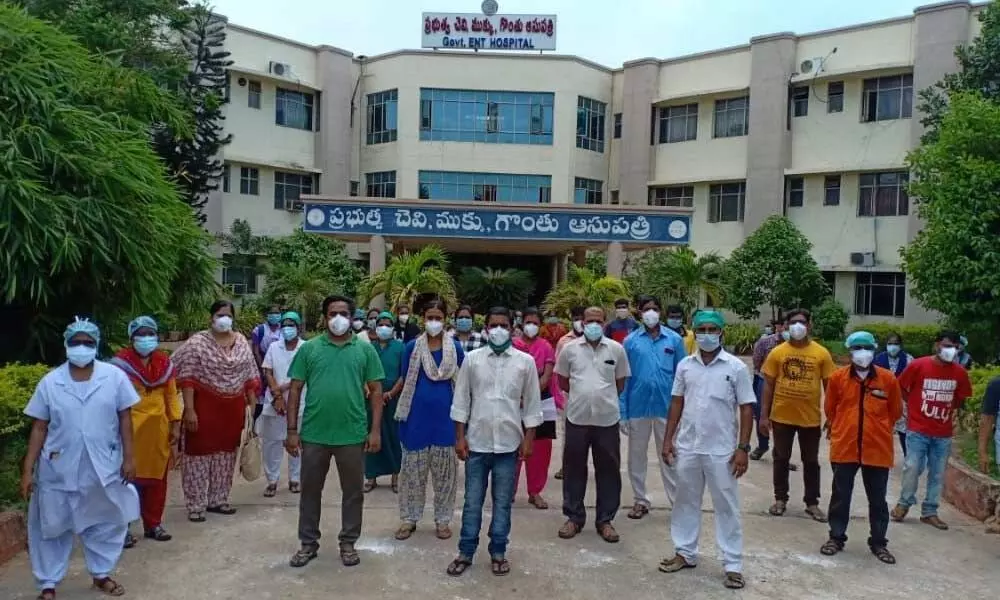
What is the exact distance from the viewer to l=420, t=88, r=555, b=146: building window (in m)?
26.5

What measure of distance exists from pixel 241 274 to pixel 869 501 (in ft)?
73.1

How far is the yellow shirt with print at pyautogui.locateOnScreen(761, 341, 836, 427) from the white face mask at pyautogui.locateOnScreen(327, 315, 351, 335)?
3293 millimetres

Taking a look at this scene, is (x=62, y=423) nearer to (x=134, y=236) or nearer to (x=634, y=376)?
(x=134, y=236)

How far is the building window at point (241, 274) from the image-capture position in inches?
946

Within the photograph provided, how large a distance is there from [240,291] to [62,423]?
2133 centimetres

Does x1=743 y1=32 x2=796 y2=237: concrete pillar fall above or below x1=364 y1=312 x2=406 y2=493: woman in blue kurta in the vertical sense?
above

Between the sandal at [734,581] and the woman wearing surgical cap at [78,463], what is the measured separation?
Result: 3484 millimetres

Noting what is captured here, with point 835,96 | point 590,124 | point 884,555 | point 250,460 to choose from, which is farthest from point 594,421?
point 590,124

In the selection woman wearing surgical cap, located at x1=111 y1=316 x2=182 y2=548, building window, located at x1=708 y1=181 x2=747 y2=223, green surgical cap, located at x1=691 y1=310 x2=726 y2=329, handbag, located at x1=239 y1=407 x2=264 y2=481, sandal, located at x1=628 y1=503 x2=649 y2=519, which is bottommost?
sandal, located at x1=628 y1=503 x2=649 y2=519

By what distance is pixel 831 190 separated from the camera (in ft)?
Answer: 79.0

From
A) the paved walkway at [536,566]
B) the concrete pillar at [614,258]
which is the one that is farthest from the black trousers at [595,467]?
the concrete pillar at [614,258]

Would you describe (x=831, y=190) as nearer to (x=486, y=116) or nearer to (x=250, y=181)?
(x=486, y=116)

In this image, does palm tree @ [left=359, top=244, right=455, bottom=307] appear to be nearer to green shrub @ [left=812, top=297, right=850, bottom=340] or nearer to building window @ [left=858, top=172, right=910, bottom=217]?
green shrub @ [left=812, top=297, right=850, bottom=340]

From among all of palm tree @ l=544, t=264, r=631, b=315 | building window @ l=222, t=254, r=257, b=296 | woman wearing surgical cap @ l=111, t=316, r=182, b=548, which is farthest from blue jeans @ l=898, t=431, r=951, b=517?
building window @ l=222, t=254, r=257, b=296
